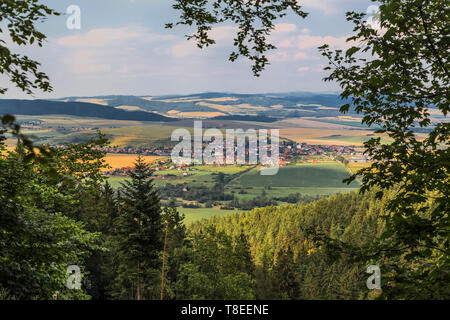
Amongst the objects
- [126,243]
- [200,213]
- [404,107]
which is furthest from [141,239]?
[200,213]

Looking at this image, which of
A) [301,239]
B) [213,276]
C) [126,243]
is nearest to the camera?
[126,243]

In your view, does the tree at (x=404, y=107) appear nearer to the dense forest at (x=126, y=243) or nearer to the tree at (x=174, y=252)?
the dense forest at (x=126, y=243)

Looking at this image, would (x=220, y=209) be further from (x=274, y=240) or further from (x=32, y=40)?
(x=32, y=40)

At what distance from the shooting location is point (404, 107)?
355 inches

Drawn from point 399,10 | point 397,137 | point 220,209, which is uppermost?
point 399,10

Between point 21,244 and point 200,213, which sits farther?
point 200,213

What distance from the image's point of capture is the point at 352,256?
7062 mm

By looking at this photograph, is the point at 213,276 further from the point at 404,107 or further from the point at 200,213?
the point at 200,213

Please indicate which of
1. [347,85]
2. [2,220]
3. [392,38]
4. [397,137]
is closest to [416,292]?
[397,137]

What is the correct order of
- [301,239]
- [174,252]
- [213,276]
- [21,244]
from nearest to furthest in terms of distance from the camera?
[21,244], [174,252], [213,276], [301,239]

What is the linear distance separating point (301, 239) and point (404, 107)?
117990mm

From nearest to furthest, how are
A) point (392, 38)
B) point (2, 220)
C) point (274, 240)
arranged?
point (2, 220) < point (392, 38) < point (274, 240)

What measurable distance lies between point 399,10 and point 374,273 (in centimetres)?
609
